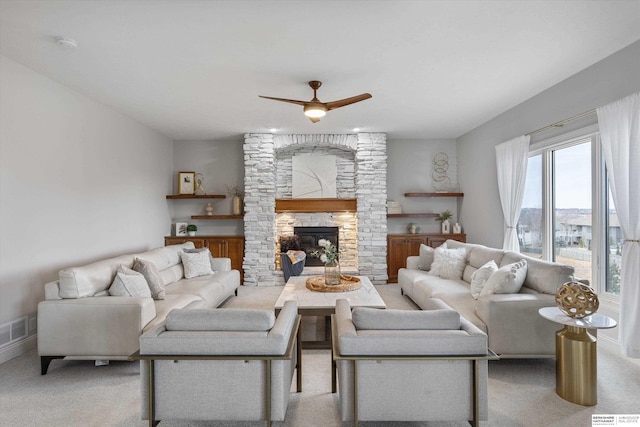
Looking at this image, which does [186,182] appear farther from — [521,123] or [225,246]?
[521,123]

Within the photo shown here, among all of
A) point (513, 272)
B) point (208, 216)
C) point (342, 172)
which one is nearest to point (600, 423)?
point (513, 272)

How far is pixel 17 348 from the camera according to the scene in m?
3.27

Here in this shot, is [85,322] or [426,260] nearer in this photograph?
[85,322]

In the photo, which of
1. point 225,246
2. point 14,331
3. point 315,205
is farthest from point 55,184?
point 315,205

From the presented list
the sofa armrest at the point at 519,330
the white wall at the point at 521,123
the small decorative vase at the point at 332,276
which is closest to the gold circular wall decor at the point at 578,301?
the sofa armrest at the point at 519,330

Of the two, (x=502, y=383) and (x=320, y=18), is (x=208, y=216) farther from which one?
(x=502, y=383)

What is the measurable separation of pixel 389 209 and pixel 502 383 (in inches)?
162

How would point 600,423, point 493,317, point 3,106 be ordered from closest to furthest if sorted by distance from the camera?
1. point 600,423
2. point 493,317
3. point 3,106

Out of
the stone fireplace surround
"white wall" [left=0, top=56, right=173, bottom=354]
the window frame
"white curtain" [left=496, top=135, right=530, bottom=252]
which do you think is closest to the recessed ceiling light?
"white wall" [left=0, top=56, right=173, bottom=354]

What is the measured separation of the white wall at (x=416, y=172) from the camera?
680 cm

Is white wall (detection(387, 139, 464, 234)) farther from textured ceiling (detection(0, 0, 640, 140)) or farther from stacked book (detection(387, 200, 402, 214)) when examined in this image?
textured ceiling (detection(0, 0, 640, 140))

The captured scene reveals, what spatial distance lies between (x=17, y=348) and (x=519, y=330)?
15.0 ft

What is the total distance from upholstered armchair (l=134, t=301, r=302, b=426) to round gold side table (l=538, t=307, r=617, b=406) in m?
1.99

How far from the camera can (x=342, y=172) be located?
6754 millimetres
